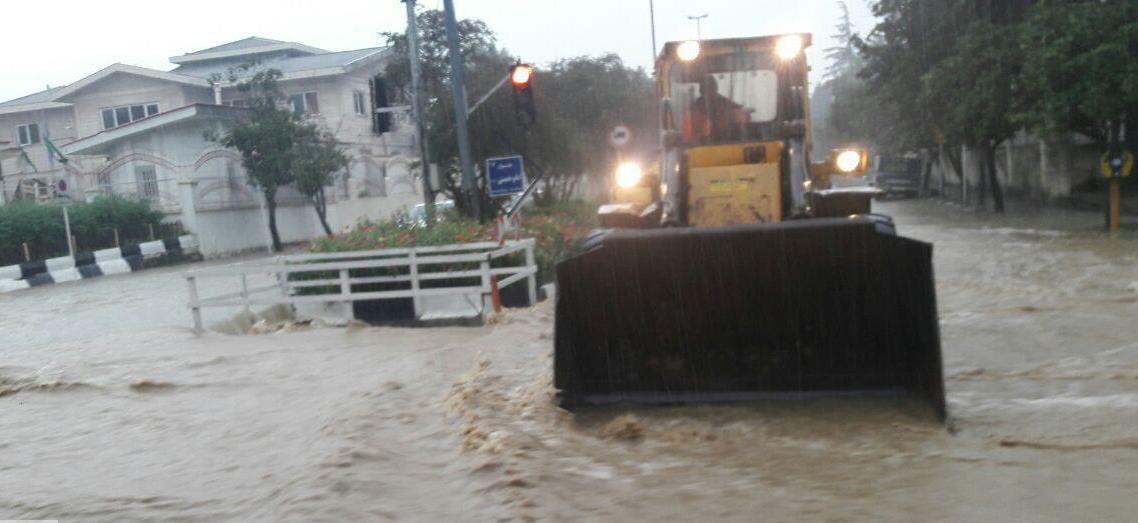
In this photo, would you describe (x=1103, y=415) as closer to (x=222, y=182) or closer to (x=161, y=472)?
(x=161, y=472)

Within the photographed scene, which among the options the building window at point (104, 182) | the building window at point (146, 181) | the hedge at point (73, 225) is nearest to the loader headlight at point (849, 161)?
the hedge at point (73, 225)

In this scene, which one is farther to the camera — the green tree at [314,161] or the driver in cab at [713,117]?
the green tree at [314,161]

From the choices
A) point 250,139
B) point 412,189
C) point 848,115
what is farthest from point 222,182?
point 848,115

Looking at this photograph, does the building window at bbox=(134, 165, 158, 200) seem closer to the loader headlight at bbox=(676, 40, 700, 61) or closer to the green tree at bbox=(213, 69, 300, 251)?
the green tree at bbox=(213, 69, 300, 251)

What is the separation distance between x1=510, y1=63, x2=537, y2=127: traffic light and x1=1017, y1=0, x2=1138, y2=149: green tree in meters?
10.6

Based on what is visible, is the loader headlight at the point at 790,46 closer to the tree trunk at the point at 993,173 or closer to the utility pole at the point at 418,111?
the utility pole at the point at 418,111

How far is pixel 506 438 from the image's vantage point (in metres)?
6.48

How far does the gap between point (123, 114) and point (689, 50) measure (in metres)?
34.6

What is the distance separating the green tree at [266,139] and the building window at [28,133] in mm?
8798

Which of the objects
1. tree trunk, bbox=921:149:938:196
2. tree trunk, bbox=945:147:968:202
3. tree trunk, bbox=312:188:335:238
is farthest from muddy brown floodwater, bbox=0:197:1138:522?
tree trunk, bbox=921:149:938:196

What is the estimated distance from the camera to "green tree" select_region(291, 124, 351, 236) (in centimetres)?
3569

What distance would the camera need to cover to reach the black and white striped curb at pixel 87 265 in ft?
88.9

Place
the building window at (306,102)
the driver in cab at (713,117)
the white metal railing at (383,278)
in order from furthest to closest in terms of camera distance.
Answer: the building window at (306,102)
the white metal railing at (383,278)
the driver in cab at (713,117)

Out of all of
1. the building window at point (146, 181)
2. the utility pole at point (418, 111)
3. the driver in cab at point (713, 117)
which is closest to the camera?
the driver in cab at point (713, 117)
